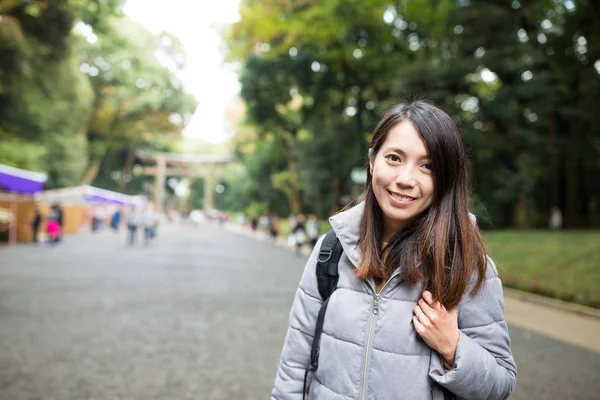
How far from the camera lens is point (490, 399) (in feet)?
5.53

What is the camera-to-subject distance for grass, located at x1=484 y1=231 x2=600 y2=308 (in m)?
9.98

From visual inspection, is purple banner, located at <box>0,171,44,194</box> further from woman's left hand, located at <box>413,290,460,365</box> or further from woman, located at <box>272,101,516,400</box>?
woman's left hand, located at <box>413,290,460,365</box>

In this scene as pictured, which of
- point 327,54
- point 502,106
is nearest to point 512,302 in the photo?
point 502,106

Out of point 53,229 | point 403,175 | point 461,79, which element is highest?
point 461,79

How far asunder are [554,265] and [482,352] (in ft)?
38.6

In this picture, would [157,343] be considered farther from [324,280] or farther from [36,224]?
[36,224]

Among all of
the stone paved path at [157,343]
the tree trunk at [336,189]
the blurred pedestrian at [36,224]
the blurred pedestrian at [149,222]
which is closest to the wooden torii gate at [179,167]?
the tree trunk at [336,189]

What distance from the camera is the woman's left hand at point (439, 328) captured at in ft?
5.31

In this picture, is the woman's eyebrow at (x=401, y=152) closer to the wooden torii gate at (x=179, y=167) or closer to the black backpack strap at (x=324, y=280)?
the black backpack strap at (x=324, y=280)

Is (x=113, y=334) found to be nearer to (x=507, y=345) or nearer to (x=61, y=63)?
(x=507, y=345)

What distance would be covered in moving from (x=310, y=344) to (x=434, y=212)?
1.94 feet

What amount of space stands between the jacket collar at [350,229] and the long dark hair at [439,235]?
0.03 meters

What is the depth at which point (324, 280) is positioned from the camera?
1812 millimetres

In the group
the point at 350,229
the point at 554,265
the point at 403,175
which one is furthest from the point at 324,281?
the point at 554,265
